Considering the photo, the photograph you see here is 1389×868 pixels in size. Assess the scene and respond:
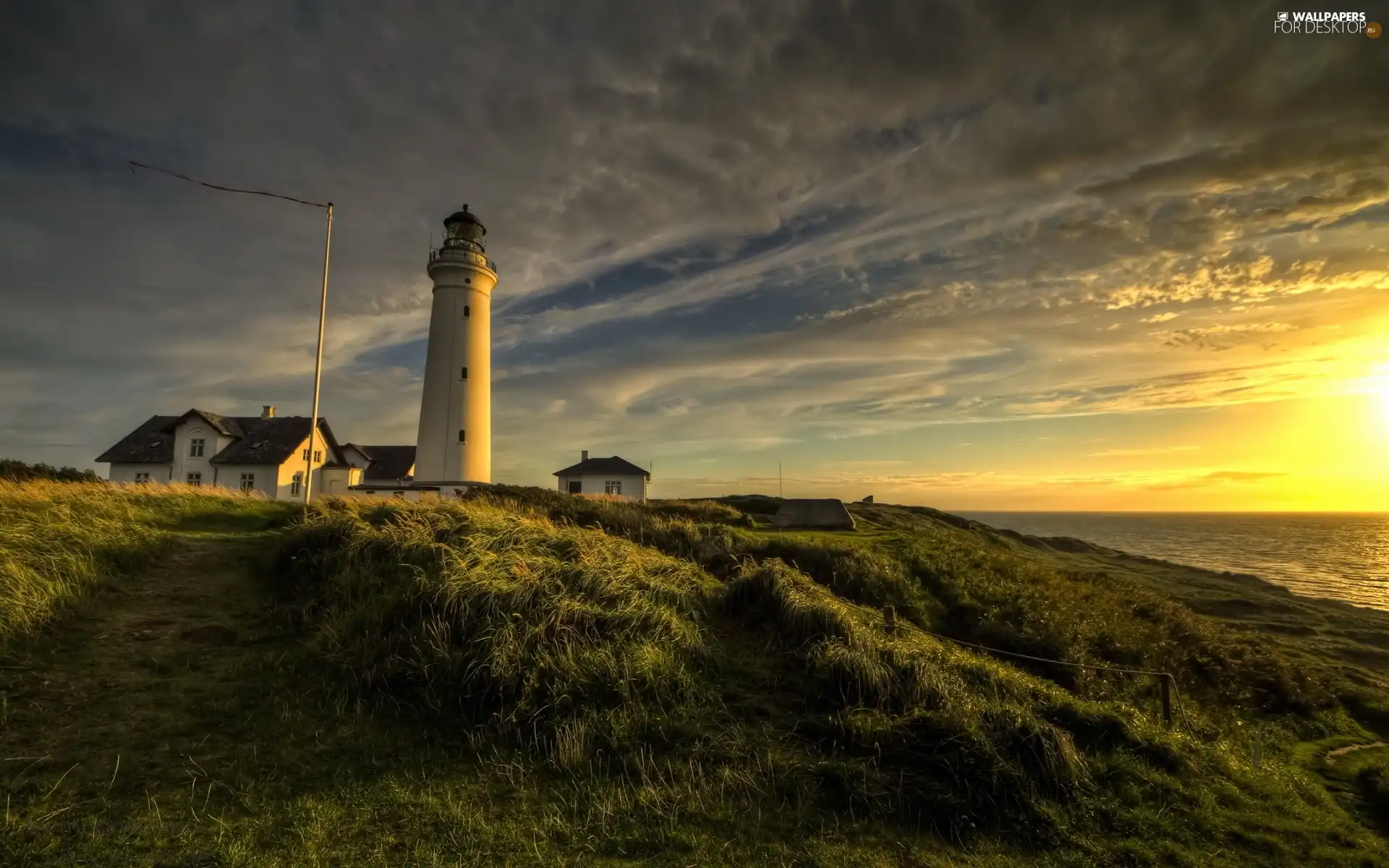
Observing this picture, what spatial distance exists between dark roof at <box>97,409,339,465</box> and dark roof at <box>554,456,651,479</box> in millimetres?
16047

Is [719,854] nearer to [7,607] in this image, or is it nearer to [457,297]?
[7,607]

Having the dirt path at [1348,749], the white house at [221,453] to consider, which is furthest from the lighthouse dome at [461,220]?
the dirt path at [1348,749]

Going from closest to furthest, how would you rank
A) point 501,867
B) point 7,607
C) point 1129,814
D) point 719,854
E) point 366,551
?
point 501,867 < point 719,854 < point 1129,814 < point 7,607 < point 366,551

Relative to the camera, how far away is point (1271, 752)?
10086 millimetres

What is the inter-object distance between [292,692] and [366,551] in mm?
3506

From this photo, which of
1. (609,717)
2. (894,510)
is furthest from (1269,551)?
(609,717)

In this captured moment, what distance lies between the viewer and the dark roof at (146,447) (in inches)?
1387

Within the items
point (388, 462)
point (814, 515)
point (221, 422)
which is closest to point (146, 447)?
point (221, 422)

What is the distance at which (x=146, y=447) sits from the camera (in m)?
35.9

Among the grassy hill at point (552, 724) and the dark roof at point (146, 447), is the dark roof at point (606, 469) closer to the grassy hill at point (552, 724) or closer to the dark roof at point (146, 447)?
the dark roof at point (146, 447)

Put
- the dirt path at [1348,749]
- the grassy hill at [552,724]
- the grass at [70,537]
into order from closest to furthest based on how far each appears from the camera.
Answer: the grassy hill at [552,724]
the grass at [70,537]
the dirt path at [1348,749]

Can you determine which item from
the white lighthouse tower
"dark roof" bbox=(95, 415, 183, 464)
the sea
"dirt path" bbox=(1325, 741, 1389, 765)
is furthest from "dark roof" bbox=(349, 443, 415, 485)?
the sea

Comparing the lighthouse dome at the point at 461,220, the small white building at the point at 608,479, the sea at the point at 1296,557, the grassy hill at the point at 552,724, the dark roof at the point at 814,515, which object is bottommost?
the sea at the point at 1296,557

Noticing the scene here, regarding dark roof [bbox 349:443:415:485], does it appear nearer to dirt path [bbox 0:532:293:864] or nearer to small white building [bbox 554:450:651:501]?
small white building [bbox 554:450:651:501]
